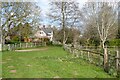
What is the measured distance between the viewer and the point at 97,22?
148 feet

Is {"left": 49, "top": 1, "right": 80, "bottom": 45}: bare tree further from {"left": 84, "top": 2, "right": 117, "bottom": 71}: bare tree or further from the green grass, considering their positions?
the green grass

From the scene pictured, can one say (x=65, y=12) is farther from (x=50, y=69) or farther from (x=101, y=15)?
(x=50, y=69)

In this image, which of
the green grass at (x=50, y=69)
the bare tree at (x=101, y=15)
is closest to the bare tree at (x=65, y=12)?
the bare tree at (x=101, y=15)

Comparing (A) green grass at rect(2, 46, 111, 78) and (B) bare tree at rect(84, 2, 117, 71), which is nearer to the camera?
(A) green grass at rect(2, 46, 111, 78)

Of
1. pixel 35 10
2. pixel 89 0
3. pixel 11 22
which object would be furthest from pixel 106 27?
pixel 11 22

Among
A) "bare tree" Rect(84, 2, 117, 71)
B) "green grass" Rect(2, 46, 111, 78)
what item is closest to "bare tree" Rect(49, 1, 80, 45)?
"bare tree" Rect(84, 2, 117, 71)

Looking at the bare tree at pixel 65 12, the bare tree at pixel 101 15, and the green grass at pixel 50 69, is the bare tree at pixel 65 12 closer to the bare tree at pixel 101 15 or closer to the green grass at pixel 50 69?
the bare tree at pixel 101 15

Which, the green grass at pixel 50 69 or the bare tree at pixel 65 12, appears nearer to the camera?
the green grass at pixel 50 69

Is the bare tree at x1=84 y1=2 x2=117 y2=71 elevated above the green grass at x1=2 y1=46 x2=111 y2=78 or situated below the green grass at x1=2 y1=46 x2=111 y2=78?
above

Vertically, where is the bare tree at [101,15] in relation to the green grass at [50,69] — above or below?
above

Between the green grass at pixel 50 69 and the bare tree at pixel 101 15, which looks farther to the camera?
the bare tree at pixel 101 15

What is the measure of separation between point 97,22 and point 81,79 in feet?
122

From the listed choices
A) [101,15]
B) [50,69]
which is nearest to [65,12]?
[101,15]

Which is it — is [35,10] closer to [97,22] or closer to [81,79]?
[97,22]
